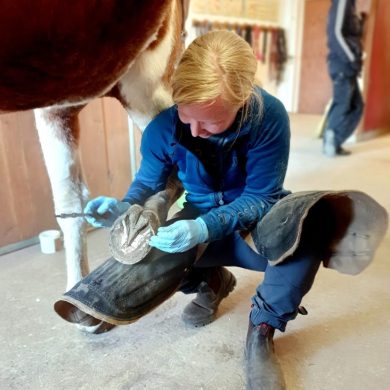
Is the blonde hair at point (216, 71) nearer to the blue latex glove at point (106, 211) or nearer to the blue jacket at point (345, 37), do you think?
the blue latex glove at point (106, 211)

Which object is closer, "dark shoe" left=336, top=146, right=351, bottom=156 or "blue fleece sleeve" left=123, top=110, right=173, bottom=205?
"blue fleece sleeve" left=123, top=110, right=173, bottom=205

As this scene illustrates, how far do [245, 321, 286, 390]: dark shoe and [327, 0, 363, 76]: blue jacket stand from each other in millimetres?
2312

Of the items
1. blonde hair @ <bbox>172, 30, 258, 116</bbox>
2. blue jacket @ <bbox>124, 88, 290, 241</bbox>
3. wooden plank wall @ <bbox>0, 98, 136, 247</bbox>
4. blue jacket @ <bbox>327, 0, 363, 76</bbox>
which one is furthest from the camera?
blue jacket @ <bbox>327, 0, 363, 76</bbox>

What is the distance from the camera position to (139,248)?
0.79 metres

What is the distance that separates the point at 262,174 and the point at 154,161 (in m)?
0.24

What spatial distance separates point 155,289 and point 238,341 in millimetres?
281

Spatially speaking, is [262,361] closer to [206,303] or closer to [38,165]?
[206,303]

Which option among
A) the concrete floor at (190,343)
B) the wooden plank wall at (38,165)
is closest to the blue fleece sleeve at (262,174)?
the concrete floor at (190,343)

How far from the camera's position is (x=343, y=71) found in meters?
2.73

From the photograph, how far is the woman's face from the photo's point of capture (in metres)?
0.72

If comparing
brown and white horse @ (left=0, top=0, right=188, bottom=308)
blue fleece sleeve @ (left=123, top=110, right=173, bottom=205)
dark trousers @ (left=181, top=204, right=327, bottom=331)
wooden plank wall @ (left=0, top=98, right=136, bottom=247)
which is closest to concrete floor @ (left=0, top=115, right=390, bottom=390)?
dark trousers @ (left=181, top=204, right=327, bottom=331)

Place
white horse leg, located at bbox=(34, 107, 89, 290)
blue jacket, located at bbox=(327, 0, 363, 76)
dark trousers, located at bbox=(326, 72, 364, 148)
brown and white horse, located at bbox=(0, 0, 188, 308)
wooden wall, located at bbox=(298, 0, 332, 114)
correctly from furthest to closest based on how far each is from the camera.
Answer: wooden wall, located at bbox=(298, 0, 332, 114) → dark trousers, located at bbox=(326, 72, 364, 148) → blue jacket, located at bbox=(327, 0, 363, 76) → white horse leg, located at bbox=(34, 107, 89, 290) → brown and white horse, located at bbox=(0, 0, 188, 308)

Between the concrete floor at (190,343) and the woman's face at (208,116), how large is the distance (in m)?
0.49

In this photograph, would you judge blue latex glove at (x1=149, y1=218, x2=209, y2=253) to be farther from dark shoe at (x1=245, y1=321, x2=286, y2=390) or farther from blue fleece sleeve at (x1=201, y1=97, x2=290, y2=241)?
dark shoe at (x1=245, y1=321, x2=286, y2=390)
